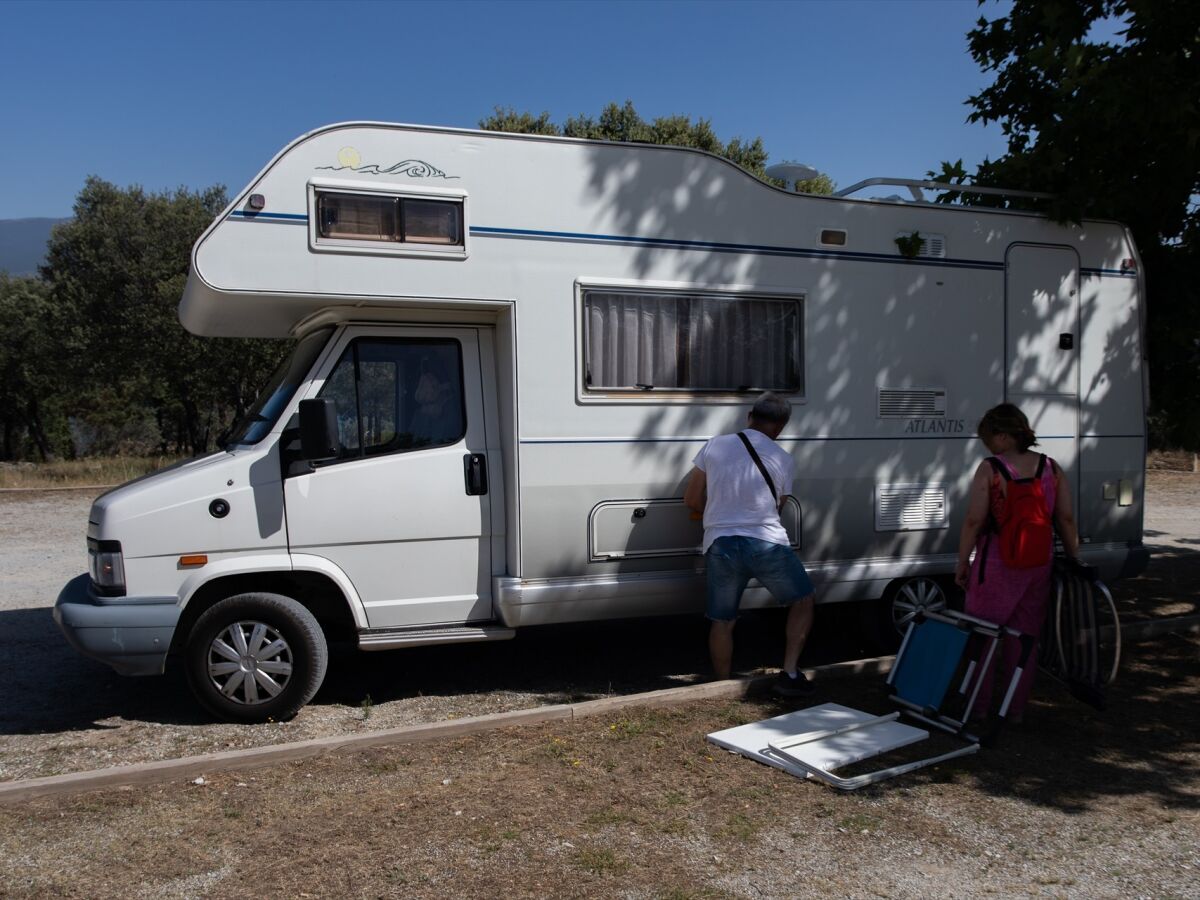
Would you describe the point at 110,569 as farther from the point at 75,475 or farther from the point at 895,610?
the point at 75,475

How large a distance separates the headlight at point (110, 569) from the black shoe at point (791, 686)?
3.53 meters

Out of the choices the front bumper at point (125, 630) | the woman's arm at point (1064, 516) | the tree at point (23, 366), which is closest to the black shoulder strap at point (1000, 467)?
the woman's arm at point (1064, 516)

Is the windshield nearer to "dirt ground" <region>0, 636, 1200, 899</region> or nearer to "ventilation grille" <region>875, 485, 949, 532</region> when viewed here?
"dirt ground" <region>0, 636, 1200, 899</region>

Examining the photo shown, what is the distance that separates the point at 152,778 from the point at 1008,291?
5.77 metres

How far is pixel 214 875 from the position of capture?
3586 mm

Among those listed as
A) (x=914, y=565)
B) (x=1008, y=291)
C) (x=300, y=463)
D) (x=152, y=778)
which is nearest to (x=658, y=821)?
(x=152, y=778)

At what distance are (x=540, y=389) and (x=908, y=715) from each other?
2.66 m

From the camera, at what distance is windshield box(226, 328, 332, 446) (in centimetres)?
544

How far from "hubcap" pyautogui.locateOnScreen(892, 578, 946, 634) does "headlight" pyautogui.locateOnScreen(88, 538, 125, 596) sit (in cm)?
463

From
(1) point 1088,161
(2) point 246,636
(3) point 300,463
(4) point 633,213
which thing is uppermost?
(1) point 1088,161

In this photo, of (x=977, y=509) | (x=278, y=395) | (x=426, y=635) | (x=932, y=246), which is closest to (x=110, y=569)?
(x=278, y=395)

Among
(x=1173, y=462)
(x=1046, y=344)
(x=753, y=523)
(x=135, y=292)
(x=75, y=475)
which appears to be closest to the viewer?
(x=753, y=523)

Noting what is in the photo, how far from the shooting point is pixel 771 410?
220 inches

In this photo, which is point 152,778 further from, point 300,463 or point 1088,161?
point 1088,161
